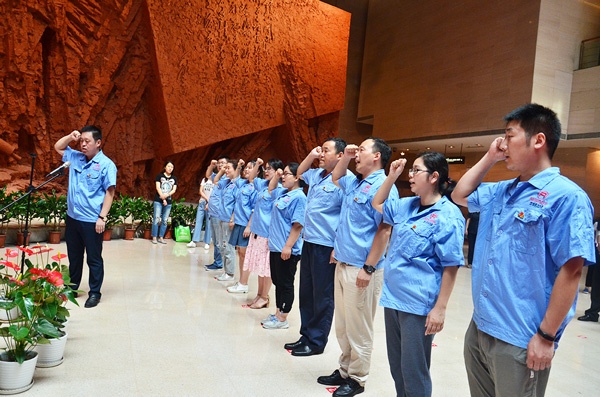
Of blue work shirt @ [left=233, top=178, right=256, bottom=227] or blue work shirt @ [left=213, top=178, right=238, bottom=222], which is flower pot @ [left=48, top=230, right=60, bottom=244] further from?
blue work shirt @ [left=233, top=178, right=256, bottom=227]

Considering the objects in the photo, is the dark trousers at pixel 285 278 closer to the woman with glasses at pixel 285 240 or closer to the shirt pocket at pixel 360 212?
the woman with glasses at pixel 285 240

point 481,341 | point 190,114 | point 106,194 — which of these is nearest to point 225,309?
point 106,194

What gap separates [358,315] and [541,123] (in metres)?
1.40

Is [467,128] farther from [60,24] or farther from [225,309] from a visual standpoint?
[60,24]

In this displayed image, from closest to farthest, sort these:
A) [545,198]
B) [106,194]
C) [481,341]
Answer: [545,198] → [481,341] → [106,194]

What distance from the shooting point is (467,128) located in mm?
10289

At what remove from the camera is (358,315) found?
230cm

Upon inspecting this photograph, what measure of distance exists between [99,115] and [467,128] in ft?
28.0

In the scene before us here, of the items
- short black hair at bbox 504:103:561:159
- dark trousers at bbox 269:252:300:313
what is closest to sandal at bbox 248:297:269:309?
dark trousers at bbox 269:252:300:313

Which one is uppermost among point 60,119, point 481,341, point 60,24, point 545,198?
point 60,24

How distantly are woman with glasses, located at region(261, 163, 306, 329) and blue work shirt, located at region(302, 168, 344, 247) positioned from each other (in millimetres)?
366

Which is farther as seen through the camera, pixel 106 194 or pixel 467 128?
pixel 467 128

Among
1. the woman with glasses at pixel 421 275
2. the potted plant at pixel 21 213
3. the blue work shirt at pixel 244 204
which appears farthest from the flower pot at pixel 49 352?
the potted plant at pixel 21 213

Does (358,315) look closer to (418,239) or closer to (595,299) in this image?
(418,239)
